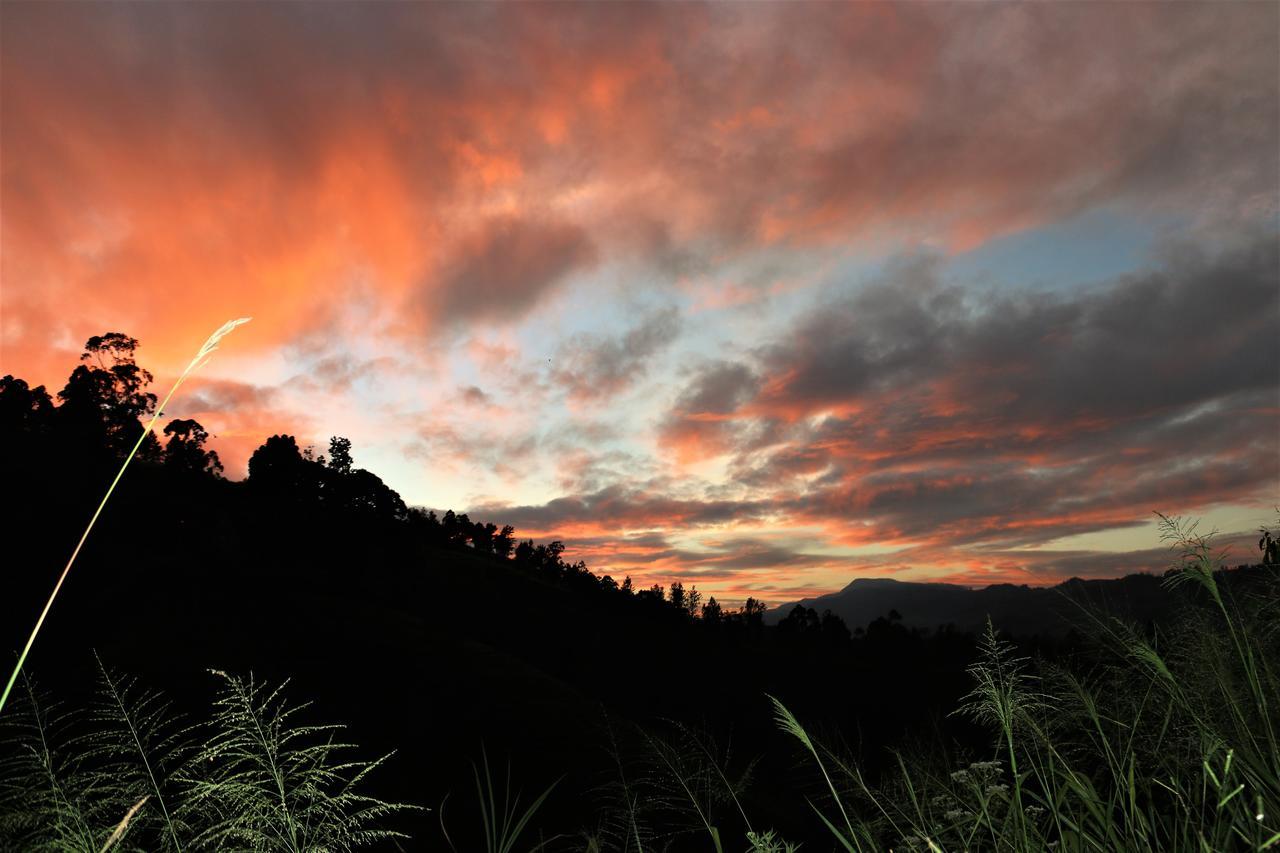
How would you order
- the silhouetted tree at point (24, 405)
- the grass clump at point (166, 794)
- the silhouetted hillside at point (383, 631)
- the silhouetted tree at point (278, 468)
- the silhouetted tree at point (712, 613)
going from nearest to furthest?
the grass clump at point (166, 794)
the silhouetted hillside at point (383, 631)
the silhouetted tree at point (278, 468)
the silhouetted tree at point (24, 405)
the silhouetted tree at point (712, 613)

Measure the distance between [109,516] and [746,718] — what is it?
222 ft

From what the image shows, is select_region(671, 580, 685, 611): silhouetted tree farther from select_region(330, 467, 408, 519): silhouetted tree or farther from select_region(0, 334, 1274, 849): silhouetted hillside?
select_region(330, 467, 408, 519): silhouetted tree

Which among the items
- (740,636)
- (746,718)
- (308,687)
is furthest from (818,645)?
(308,687)

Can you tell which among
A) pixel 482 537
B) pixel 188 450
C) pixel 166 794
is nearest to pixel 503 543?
pixel 482 537

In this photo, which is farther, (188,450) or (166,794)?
(188,450)

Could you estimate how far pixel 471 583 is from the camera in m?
118

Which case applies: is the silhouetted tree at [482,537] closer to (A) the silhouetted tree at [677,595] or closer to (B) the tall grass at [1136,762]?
(A) the silhouetted tree at [677,595]

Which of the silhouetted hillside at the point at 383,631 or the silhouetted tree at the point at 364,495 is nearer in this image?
the silhouetted hillside at the point at 383,631

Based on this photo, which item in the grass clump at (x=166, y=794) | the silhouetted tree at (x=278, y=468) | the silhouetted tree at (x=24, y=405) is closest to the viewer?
the grass clump at (x=166, y=794)

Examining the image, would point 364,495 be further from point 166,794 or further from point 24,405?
point 166,794

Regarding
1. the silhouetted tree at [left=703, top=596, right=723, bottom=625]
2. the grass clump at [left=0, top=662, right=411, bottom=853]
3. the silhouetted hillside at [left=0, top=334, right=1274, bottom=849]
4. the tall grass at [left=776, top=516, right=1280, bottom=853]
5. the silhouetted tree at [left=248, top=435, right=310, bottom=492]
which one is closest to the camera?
the tall grass at [left=776, top=516, right=1280, bottom=853]

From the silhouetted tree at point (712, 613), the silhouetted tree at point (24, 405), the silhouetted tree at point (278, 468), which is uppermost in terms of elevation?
the silhouetted tree at point (24, 405)

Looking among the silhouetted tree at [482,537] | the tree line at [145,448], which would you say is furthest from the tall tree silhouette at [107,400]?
the silhouetted tree at [482,537]

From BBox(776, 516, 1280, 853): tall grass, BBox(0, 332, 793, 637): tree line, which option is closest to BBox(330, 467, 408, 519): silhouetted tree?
Result: BBox(0, 332, 793, 637): tree line
